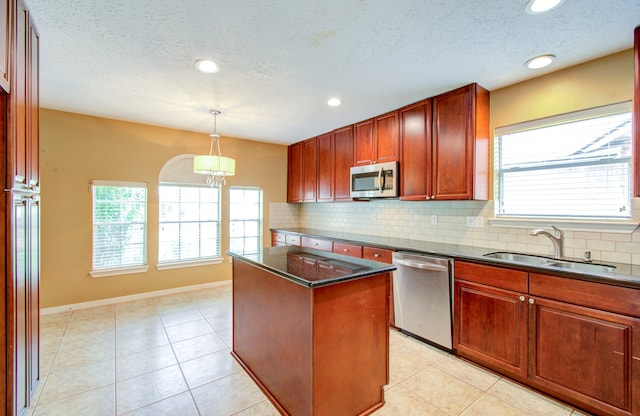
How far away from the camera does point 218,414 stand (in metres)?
1.85

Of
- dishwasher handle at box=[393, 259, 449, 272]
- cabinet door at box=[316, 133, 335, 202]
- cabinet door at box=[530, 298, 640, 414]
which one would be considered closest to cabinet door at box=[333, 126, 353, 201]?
cabinet door at box=[316, 133, 335, 202]

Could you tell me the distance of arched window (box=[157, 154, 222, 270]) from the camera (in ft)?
13.9

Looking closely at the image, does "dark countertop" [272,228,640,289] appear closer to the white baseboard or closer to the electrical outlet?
the electrical outlet

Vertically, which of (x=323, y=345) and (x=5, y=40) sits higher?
(x=5, y=40)

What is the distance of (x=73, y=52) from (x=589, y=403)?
433 cm

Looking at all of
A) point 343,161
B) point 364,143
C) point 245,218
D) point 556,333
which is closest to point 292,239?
point 245,218

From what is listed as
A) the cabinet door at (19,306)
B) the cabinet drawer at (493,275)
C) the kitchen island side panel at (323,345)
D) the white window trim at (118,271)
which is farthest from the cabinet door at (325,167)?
the cabinet door at (19,306)

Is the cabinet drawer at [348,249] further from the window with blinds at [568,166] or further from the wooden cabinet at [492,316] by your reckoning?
the window with blinds at [568,166]

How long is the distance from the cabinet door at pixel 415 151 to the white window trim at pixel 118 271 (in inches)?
143

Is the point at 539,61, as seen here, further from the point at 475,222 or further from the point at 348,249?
the point at 348,249

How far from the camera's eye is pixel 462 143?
275 cm

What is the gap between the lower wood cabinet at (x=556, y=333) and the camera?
5.63ft

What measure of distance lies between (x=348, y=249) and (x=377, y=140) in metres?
1.42

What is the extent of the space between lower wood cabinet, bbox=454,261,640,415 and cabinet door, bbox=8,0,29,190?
3077mm
